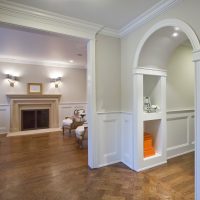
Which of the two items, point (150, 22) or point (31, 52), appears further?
point (31, 52)

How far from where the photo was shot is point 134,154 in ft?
8.70

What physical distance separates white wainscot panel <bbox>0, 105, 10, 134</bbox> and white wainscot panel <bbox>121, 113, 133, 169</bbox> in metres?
4.42

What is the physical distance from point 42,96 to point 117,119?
3.82m

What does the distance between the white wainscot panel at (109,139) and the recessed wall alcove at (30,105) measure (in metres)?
3.72

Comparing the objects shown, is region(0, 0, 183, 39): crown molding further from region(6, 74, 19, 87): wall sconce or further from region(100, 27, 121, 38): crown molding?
region(6, 74, 19, 87): wall sconce

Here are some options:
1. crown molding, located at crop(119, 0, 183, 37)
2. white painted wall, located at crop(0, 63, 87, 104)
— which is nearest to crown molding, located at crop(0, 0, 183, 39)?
crown molding, located at crop(119, 0, 183, 37)

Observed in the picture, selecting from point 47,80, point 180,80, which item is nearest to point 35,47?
point 47,80

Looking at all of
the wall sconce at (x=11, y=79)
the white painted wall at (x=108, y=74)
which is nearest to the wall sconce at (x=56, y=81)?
the wall sconce at (x=11, y=79)

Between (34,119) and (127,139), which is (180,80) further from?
(34,119)

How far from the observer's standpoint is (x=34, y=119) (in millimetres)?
5852

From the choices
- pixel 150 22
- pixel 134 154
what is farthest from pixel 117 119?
pixel 150 22

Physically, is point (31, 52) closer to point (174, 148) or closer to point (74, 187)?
point (74, 187)

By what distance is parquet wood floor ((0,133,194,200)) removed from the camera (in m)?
1.97

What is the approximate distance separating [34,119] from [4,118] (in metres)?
1.00
